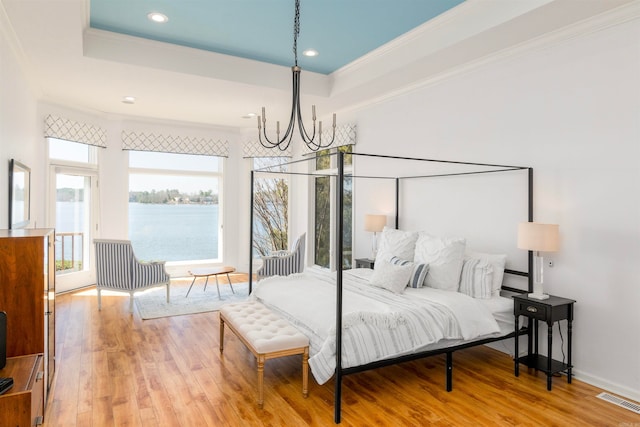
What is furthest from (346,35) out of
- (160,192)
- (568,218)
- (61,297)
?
(61,297)

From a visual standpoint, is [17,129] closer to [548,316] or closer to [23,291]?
[23,291]

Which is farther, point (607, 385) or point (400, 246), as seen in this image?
point (400, 246)

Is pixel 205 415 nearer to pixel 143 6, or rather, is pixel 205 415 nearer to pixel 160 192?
pixel 143 6

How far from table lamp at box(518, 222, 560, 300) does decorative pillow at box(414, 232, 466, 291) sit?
1.97 ft

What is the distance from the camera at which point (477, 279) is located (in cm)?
360

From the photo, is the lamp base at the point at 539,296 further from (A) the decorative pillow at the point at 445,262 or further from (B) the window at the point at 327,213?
(B) the window at the point at 327,213

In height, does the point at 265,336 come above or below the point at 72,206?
below

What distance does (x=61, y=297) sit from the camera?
580 centimetres

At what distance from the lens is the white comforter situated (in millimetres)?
2754

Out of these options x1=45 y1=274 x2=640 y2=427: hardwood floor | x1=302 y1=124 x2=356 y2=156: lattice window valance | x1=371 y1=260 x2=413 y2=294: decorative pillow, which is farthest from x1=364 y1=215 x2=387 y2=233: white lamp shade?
x1=45 y1=274 x2=640 y2=427: hardwood floor

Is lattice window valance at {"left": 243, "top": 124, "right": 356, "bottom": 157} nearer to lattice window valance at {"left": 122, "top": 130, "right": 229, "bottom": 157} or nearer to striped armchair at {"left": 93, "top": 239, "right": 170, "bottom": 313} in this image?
lattice window valance at {"left": 122, "top": 130, "right": 229, "bottom": 157}

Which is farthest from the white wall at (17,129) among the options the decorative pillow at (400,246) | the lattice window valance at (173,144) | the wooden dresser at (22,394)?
the decorative pillow at (400,246)

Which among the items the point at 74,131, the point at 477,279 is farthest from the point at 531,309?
the point at 74,131

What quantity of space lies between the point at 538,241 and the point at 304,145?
4786 mm
